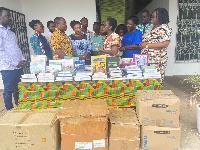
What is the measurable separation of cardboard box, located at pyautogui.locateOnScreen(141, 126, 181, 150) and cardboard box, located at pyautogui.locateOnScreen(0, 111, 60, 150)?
973 mm

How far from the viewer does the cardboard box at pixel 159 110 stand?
1.82 metres

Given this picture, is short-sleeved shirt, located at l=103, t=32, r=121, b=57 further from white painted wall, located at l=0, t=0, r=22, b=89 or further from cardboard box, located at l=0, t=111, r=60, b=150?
white painted wall, located at l=0, t=0, r=22, b=89

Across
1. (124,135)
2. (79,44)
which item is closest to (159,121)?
(124,135)

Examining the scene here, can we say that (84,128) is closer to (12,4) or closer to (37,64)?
(37,64)

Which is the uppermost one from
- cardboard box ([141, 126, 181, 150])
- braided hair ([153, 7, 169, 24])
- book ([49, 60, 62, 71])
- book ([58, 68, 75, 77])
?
braided hair ([153, 7, 169, 24])

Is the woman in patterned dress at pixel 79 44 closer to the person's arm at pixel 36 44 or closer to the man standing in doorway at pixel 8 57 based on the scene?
the person's arm at pixel 36 44

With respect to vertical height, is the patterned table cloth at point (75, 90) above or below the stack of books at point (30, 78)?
below

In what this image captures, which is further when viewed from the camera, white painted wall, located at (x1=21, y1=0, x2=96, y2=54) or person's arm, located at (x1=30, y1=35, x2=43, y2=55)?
white painted wall, located at (x1=21, y1=0, x2=96, y2=54)

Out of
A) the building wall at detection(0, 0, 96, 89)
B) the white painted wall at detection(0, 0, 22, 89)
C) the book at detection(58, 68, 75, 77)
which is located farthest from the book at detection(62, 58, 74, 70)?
the building wall at detection(0, 0, 96, 89)

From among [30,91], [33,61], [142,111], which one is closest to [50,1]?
[33,61]

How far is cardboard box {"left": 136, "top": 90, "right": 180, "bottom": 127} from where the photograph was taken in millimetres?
1819

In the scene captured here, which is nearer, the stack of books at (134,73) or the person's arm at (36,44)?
the stack of books at (134,73)

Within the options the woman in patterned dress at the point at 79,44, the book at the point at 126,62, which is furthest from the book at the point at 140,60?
the woman in patterned dress at the point at 79,44

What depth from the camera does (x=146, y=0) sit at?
6.98 m
